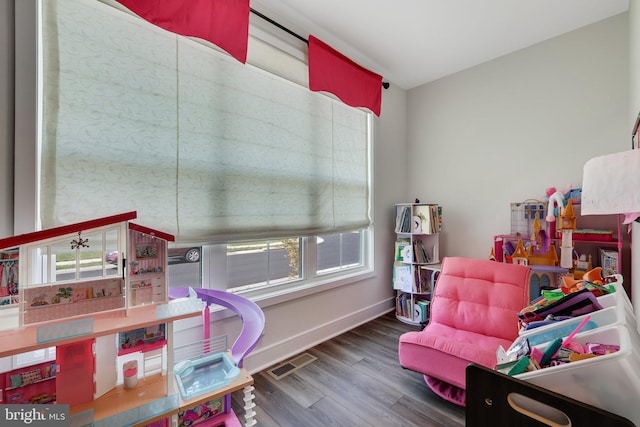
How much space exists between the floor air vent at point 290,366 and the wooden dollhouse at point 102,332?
3.17 ft

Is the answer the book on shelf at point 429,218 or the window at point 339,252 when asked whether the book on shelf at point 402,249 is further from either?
the window at point 339,252

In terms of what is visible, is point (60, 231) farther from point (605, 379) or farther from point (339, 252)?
point (339, 252)

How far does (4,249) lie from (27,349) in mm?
306

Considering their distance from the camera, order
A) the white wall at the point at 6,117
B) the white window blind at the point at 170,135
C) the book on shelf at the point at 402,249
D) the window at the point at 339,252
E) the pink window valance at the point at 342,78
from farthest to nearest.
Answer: the book on shelf at the point at 402,249, the window at the point at 339,252, the pink window valance at the point at 342,78, the white window blind at the point at 170,135, the white wall at the point at 6,117

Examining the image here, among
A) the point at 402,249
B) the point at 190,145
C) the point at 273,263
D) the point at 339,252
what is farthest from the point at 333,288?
the point at 190,145

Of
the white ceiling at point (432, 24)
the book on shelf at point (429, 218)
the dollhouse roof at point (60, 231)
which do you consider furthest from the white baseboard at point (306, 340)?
the white ceiling at point (432, 24)

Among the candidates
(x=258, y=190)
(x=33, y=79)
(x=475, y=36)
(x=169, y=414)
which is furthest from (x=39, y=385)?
(x=475, y=36)

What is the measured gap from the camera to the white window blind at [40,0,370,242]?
134 centimetres

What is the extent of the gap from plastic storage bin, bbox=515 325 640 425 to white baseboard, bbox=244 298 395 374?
187 cm

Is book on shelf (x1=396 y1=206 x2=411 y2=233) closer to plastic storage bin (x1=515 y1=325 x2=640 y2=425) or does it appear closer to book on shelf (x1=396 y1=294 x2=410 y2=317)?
book on shelf (x1=396 y1=294 x2=410 y2=317)

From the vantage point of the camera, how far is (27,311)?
0.87 meters

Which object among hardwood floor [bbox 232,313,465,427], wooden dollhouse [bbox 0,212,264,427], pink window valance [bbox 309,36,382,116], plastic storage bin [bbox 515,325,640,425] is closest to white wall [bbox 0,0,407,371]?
hardwood floor [bbox 232,313,465,427]

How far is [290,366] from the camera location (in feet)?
7.11

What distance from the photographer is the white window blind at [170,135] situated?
4.41ft
